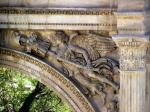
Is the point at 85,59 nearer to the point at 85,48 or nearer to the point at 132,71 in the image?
the point at 85,48

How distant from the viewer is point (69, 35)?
978 centimetres

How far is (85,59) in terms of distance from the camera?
32.0 feet

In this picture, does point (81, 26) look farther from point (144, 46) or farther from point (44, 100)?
point (44, 100)

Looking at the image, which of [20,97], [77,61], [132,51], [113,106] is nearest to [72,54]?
[77,61]

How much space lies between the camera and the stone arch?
10.0m

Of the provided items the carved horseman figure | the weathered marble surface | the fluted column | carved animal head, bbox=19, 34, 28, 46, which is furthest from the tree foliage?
the fluted column

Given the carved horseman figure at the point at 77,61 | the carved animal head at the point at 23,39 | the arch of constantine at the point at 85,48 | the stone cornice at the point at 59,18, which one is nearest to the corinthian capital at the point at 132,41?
the arch of constantine at the point at 85,48

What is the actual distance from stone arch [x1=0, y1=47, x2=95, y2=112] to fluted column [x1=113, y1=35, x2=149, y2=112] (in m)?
0.87

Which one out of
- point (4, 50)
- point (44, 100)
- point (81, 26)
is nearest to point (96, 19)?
point (81, 26)

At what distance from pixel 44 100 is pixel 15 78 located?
1.13m

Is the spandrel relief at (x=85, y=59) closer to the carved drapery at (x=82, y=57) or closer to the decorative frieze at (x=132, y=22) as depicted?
the carved drapery at (x=82, y=57)

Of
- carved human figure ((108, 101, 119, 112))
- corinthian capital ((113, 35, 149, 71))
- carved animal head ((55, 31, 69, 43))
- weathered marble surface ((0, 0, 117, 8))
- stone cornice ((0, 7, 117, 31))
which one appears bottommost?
carved human figure ((108, 101, 119, 112))

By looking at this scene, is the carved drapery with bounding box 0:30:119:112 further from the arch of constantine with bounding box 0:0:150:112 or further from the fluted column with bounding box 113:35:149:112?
the fluted column with bounding box 113:35:149:112

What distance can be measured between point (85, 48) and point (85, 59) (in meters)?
0.16
